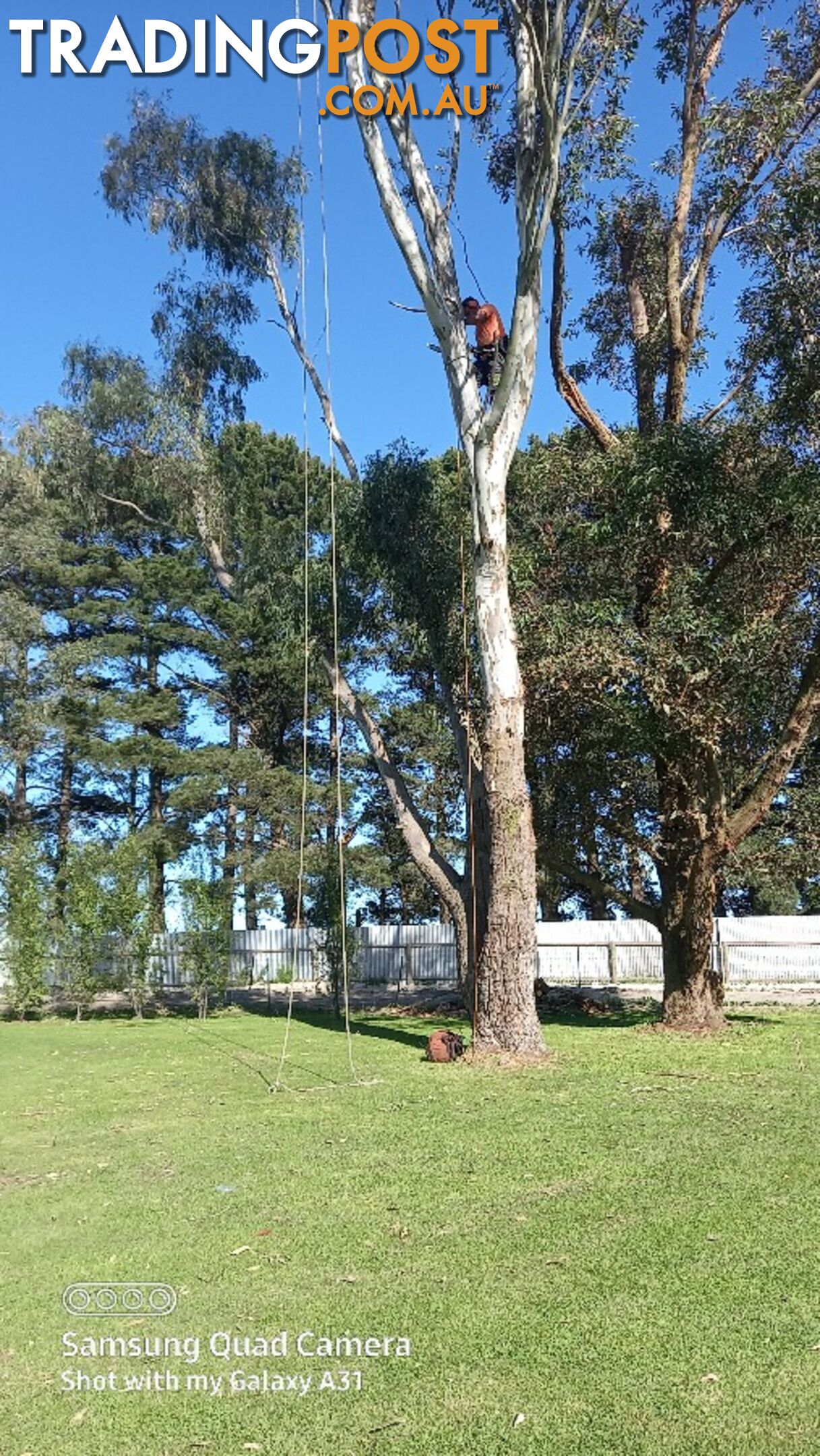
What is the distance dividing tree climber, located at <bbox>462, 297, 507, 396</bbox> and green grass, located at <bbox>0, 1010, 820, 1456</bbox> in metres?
8.30

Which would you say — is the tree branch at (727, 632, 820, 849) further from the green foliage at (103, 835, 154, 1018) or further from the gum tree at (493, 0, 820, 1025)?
the green foliage at (103, 835, 154, 1018)

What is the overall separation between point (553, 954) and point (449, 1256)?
22.5 m

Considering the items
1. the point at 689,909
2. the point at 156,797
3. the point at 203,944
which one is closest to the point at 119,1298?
the point at 689,909

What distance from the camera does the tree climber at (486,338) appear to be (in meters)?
13.8

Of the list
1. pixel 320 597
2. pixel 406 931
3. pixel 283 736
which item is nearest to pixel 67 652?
pixel 283 736

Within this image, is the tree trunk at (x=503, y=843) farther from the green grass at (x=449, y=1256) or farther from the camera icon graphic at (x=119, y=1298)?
the camera icon graphic at (x=119, y=1298)

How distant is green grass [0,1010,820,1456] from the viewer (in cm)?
373

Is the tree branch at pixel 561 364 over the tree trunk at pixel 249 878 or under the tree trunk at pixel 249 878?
over

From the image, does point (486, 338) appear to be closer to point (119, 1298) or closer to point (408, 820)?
point (408, 820)

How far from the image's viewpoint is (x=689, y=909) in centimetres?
1599

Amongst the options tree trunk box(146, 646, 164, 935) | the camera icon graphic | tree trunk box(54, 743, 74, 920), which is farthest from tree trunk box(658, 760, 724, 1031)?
tree trunk box(54, 743, 74, 920)

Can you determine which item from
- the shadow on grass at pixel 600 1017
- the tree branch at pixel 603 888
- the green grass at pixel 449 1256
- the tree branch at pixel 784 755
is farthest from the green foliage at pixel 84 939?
the tree branch at pixel 784 755

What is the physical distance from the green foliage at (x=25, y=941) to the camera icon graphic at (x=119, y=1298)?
18808mm

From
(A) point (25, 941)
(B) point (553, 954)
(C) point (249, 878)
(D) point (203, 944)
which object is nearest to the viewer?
(D) point (203, 944)
